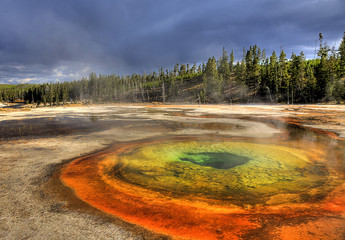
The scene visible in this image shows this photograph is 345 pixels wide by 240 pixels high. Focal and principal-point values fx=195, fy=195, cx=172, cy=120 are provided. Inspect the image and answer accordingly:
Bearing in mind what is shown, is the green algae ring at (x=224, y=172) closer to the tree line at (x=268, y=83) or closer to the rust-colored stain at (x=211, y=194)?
the rust-colored stain at (x=211, y=194)

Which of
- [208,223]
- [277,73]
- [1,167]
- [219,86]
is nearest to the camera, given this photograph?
[208,223]

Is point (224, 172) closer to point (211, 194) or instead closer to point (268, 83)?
point (211, 194)

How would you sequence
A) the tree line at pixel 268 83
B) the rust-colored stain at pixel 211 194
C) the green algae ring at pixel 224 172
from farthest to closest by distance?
the tree line at pixel 268 83 < the green algae ring at pixel 224 172 < the rust-colored stain at pixel 211 194

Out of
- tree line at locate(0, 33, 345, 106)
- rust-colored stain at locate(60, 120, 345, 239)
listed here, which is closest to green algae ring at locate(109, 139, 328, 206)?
rust-colored stain at locate(60, 120, 345, 239)

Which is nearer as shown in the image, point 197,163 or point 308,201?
point 308,201

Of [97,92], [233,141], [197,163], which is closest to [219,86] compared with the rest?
[233,141]

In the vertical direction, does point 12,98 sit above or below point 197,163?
above

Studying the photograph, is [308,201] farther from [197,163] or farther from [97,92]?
[97,92]

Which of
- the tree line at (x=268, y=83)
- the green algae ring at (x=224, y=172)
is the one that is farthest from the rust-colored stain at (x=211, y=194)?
the tree line at (x=268, y=83)

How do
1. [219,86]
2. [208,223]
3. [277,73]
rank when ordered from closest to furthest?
→ [208,223] → [277,73] → [219,86]

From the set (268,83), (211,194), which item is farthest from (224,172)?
(268,83)

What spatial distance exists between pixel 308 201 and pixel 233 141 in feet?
24.3

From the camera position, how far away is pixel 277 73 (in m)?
62.9

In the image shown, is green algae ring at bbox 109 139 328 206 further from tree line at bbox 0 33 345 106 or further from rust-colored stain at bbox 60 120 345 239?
tree line at bbox 0 33 345 106
